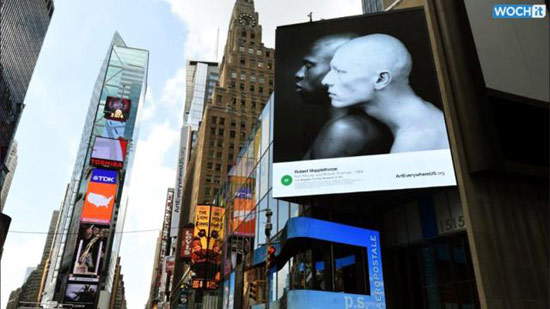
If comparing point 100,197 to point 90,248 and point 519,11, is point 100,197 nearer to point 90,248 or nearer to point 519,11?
point 90,248

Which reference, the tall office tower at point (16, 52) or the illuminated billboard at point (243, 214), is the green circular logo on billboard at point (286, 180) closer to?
the illuminated billboard at point (243, 214)

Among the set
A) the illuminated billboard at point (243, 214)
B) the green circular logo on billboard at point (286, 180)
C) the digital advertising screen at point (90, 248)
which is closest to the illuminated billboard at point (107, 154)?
the digital advertising screen at point (90, 248)

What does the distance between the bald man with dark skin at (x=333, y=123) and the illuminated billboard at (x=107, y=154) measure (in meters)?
76.5

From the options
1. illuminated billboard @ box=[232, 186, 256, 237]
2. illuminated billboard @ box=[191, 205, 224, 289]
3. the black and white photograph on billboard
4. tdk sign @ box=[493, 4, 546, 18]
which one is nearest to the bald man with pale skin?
tdk sign @ box=[493, 4, 546, 18]

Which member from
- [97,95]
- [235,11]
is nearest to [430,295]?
[235,11]

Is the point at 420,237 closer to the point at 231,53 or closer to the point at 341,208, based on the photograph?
the point at 341,208

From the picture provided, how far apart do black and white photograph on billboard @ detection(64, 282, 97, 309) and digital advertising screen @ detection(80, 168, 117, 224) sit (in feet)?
40.6

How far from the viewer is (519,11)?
40.7ft

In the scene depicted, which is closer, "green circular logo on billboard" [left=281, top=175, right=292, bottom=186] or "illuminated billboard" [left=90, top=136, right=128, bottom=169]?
"green circular logo on billboard" [left=281, top=175, right=292, bottom=186]

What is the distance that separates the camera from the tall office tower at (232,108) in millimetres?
99625

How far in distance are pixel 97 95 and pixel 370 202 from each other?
15771cm

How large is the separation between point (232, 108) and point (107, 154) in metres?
31.1

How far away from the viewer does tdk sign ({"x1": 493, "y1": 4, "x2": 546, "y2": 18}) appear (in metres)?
12.0

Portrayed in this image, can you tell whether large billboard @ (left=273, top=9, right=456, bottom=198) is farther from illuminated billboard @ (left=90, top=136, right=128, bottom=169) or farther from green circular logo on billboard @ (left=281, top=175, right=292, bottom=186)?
illuminated billboard @ (left=90, top=136, right=128, bottom=169)
